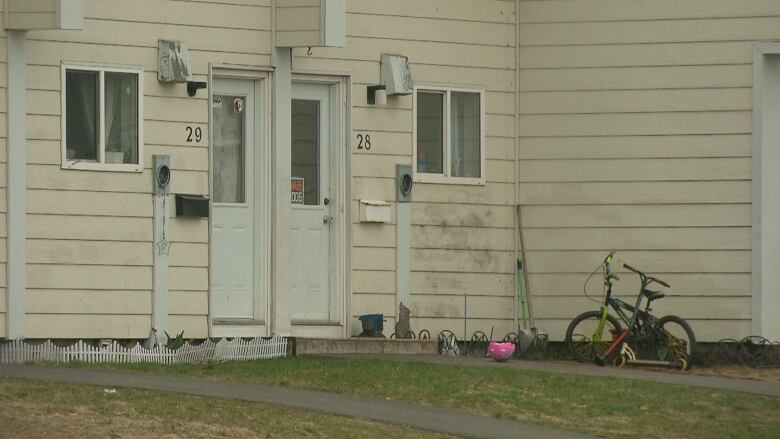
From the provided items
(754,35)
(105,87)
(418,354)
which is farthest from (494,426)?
(754,35)

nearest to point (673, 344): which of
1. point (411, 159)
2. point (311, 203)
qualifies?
point (411, 159)

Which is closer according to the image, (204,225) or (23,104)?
(23,104)

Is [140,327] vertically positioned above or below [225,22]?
below

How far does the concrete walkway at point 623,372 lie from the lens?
15.0 metres

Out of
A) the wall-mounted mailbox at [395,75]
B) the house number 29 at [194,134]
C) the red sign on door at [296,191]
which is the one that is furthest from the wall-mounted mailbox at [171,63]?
the wall-mounted mailbox at [395,75]

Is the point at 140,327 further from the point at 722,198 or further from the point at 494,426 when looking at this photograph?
the point at 722,198

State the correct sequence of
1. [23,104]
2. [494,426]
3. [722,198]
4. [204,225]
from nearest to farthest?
1. [494,426]
2. [23,104]
3. [204,225]
4. [722,198]

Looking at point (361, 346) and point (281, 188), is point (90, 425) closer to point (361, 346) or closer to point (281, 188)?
point (361, 346)

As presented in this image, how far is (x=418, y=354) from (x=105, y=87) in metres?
4.11

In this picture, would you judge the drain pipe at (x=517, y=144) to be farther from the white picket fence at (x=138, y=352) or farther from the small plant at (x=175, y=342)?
the small plant at (x=175, y=342)

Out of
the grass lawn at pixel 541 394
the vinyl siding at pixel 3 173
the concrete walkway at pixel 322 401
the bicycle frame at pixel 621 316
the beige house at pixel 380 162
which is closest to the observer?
the concrete walkway at pixel 322 401

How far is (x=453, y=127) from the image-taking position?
58.4ft

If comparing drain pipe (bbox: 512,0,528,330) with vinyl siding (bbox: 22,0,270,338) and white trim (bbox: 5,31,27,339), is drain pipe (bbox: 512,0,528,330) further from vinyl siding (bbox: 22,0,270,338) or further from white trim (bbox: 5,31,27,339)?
white trim (bbox: 5,31,27,339)

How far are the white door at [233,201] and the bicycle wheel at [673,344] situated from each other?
4.13 m
